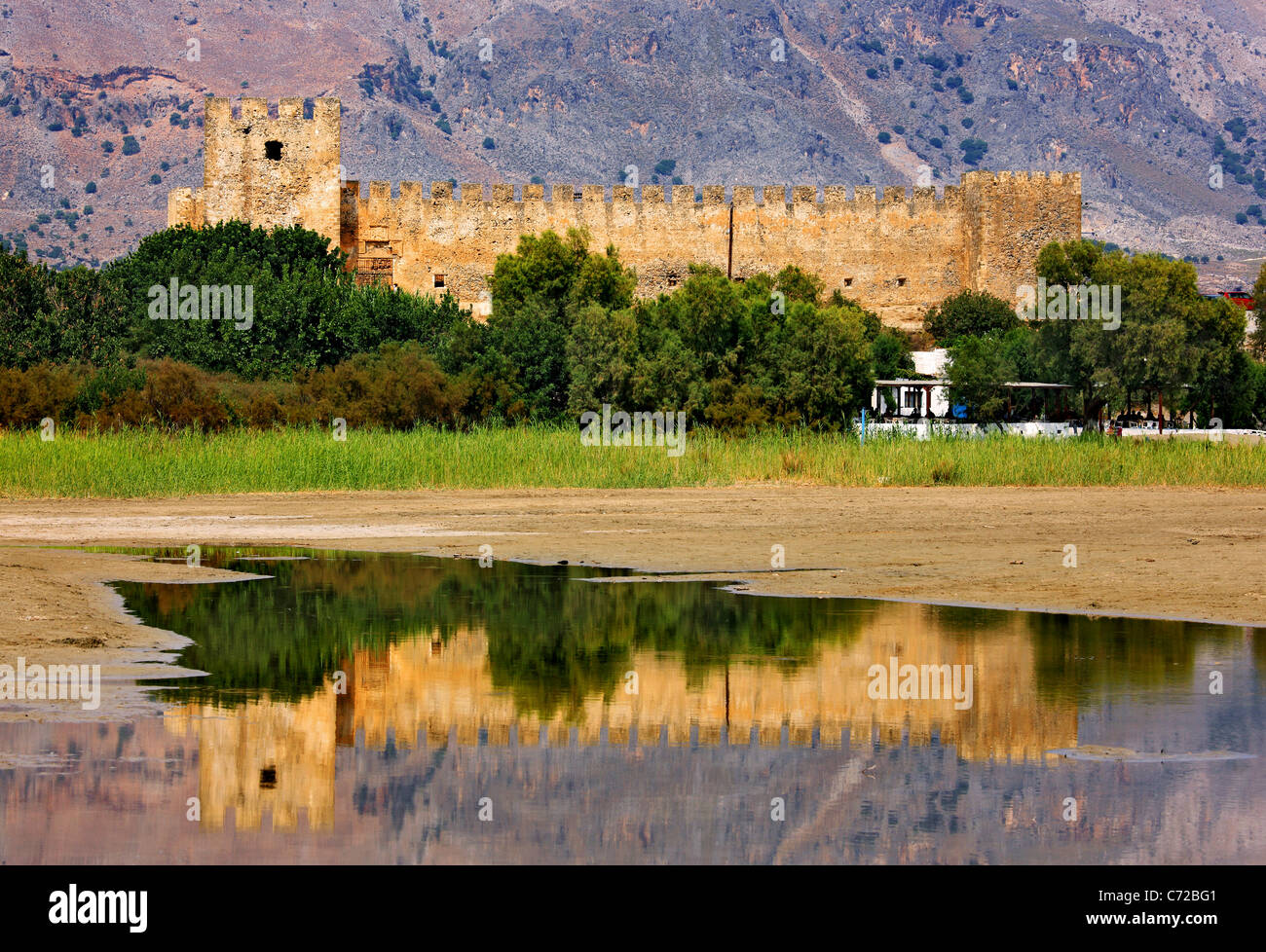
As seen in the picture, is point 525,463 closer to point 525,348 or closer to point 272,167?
point 525,348

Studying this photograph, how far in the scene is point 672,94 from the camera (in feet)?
436

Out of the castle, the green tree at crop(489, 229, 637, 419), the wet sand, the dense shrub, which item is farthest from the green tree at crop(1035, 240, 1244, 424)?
the dense shrub

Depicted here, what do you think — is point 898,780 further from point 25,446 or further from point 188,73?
point 188,73

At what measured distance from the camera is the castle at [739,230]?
47656 mm

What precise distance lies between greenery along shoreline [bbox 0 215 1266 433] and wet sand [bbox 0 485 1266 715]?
6.99 meters

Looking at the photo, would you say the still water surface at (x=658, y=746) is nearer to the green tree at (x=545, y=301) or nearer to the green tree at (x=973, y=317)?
the green tree at (x=545, y=301)

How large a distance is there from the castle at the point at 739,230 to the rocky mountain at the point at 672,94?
62.9m

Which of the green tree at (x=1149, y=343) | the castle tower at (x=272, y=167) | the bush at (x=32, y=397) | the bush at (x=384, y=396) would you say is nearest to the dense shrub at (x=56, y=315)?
the bush at (x=32, y=397)

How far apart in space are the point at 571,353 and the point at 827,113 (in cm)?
10160

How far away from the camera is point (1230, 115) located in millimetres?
144625

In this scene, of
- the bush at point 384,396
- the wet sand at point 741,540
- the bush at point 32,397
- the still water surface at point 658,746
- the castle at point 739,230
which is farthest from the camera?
the castle at point 739,230

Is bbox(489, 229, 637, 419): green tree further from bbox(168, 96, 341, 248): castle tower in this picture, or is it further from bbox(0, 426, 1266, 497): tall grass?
bbox(0, 426, 1266, 497): tall grass

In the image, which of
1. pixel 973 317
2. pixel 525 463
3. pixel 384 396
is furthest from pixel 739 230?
pixel 525 463

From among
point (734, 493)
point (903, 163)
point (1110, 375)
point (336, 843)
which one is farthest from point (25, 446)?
point (903, 163)
